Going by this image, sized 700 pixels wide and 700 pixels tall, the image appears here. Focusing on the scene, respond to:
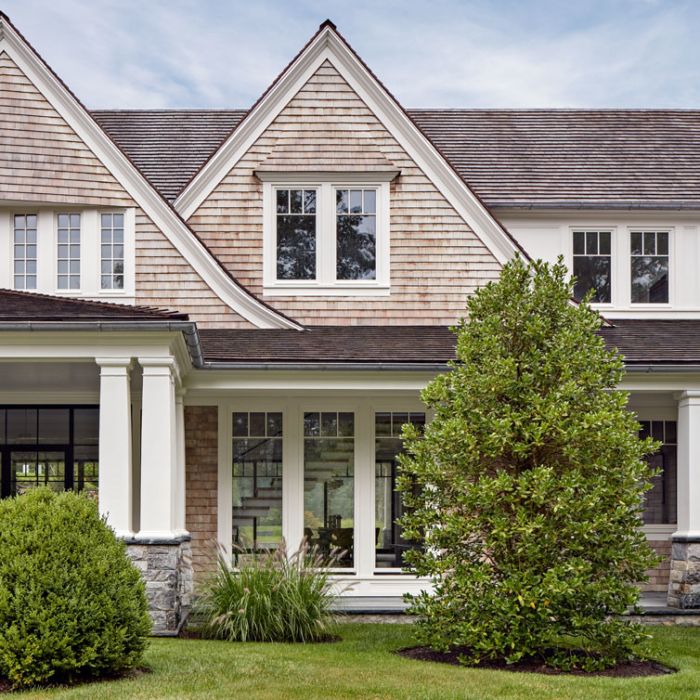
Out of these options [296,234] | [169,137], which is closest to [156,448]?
[296,234]

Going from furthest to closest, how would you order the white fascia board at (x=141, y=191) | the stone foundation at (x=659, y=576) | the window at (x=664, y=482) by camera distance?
1. the window at (x=664, y=482)
2. the stone foundation at (x=659, y=576)
3. the white fascia board at (x=141, y=191)

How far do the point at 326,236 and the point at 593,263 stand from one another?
4435 mm

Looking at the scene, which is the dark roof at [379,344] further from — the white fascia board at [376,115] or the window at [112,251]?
the white fascia board at [376,115]

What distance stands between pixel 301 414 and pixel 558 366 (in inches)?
223

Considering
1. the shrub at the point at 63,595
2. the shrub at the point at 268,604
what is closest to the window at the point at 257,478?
the shrub at the point at 268,604

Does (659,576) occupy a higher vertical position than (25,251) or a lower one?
lower

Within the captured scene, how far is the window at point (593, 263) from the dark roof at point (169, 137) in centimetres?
627

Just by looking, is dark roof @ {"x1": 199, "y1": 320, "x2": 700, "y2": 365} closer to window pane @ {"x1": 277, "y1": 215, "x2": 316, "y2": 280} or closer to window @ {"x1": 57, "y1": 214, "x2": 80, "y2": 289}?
window pane @ {"x1": 277, "y1": 215, "x2": 316, "y2": 280}

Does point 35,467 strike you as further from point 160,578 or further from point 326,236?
point 326,236

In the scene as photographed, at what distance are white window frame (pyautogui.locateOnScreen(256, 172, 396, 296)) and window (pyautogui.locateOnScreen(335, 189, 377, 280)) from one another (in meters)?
0.08

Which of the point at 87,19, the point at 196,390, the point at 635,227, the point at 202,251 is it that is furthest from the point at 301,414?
the point at 87,19

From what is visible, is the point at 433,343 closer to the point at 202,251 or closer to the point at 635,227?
the point at 202,251

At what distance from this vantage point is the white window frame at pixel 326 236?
16.5 meters

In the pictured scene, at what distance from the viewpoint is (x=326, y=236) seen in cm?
1662
